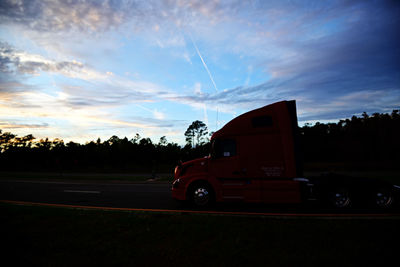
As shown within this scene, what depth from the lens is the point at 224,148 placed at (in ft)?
25.4

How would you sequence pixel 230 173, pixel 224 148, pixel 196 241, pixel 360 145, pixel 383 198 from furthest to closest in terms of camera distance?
pixel 360 145
pixel 224 148
pixel 230 173
pixel 383 198
pixel 196 241

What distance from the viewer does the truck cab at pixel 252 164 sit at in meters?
7.21

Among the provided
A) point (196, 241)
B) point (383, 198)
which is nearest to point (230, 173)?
point (196, 241)

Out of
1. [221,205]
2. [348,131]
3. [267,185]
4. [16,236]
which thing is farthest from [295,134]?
[348,131]

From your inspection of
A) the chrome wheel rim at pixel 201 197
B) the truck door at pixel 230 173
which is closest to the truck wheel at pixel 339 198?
the truck door at pixel 230 173

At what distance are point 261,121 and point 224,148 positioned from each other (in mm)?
1526

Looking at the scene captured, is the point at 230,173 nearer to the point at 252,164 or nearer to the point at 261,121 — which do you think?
the point at 252,164

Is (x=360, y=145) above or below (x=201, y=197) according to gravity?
above

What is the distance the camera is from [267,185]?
7.25 meters

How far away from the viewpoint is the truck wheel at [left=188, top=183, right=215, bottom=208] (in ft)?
25.2

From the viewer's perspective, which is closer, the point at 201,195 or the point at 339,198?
the point at 339,198

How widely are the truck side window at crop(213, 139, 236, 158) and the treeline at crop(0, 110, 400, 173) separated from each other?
1556 cm

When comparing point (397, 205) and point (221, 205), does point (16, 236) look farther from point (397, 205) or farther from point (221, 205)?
point (397, 205)

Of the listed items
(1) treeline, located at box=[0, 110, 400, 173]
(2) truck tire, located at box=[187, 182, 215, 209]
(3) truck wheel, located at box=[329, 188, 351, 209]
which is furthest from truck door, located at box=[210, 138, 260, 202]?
(1) treeline, located at box=[0, 110, 400, 173]
